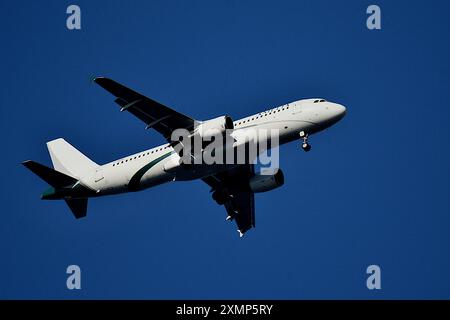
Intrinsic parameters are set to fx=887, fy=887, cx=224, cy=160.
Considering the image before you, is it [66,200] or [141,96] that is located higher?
[141,96]

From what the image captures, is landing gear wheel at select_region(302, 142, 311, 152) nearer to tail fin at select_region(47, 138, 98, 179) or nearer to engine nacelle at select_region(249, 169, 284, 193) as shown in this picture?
engine nacelle at select_region(249, 169, 284, 193)

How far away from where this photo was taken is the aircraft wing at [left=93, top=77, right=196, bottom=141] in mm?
58562

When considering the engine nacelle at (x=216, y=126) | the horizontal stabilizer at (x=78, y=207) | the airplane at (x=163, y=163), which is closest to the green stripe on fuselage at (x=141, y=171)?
the airplane at (x=163, y=163)

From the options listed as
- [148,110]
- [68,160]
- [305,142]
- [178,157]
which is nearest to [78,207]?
[68,160]

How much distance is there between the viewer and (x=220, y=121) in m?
59.5

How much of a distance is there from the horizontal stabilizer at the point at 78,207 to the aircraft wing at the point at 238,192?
9508mm

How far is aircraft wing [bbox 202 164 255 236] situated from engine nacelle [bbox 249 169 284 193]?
760 mm

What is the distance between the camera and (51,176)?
6506 cm

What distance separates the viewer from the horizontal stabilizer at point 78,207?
6756 cm

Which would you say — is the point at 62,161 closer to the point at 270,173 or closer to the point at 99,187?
the point at 99,187

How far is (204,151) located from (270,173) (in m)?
8.07

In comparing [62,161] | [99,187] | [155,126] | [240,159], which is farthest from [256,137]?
[62,161]

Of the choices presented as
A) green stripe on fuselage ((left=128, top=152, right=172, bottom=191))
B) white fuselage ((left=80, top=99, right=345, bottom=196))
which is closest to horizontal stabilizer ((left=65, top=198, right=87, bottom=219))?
white fuselage ((left=80, top=99, right=345, bottom=196))

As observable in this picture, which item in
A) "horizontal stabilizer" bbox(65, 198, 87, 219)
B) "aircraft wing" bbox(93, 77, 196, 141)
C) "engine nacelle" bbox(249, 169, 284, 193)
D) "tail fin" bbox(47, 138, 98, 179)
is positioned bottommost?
"horizontal stabilizer" bbox(65, 198, 87, 219)
